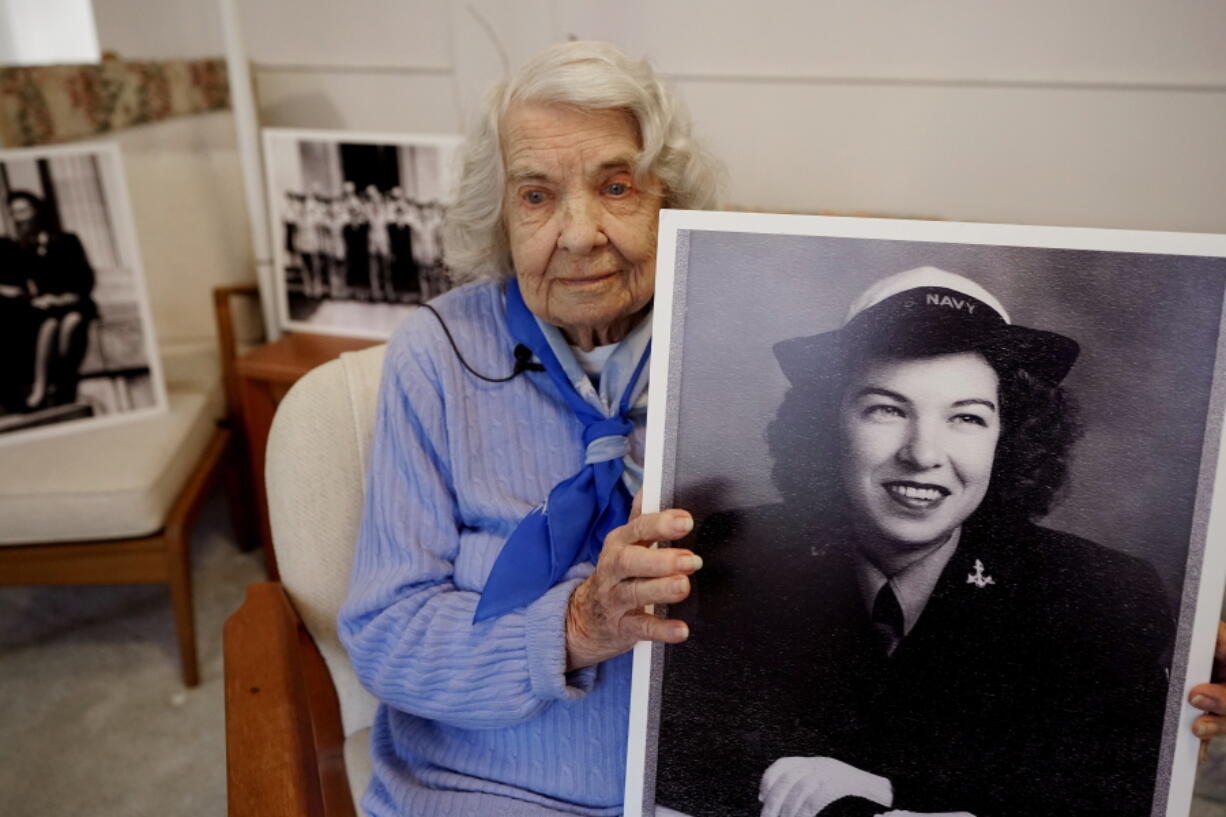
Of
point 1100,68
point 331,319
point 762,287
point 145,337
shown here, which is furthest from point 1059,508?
point 145,337

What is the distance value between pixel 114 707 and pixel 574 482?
1734 millimetres

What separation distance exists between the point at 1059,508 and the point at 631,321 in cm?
61

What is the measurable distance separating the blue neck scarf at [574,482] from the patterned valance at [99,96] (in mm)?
1974

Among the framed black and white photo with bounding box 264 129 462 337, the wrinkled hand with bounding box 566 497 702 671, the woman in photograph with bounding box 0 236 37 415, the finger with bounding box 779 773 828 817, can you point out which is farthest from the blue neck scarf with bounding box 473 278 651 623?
the woman in photograph with bounding box 0 236 37 415

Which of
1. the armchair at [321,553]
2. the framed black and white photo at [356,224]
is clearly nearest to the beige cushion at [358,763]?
the armchair at [321,553]

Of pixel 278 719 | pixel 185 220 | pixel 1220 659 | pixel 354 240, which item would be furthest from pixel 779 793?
pixel 185 220

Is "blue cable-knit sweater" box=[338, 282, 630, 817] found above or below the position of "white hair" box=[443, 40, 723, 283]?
below

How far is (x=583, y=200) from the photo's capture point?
40.6 inches

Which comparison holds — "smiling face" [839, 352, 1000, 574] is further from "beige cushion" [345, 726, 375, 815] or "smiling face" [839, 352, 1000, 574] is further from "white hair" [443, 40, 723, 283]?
"beige cushion" [345, 726, 375, 815]

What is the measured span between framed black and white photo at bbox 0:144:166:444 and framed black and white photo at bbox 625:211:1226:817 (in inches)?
→ 71.1

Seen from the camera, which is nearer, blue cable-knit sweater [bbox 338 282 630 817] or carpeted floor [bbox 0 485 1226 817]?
blue cable-knit sweater [bbox 338 282 630 817]

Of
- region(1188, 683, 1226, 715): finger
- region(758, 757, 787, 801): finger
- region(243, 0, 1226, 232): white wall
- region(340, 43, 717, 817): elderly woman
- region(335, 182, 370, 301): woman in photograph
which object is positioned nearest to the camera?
region(1188, 683, 1226, 715): finger

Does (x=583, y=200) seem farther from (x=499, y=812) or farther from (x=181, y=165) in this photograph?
(x=181, y=165)

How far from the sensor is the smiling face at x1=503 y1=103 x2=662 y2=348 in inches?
40.3
